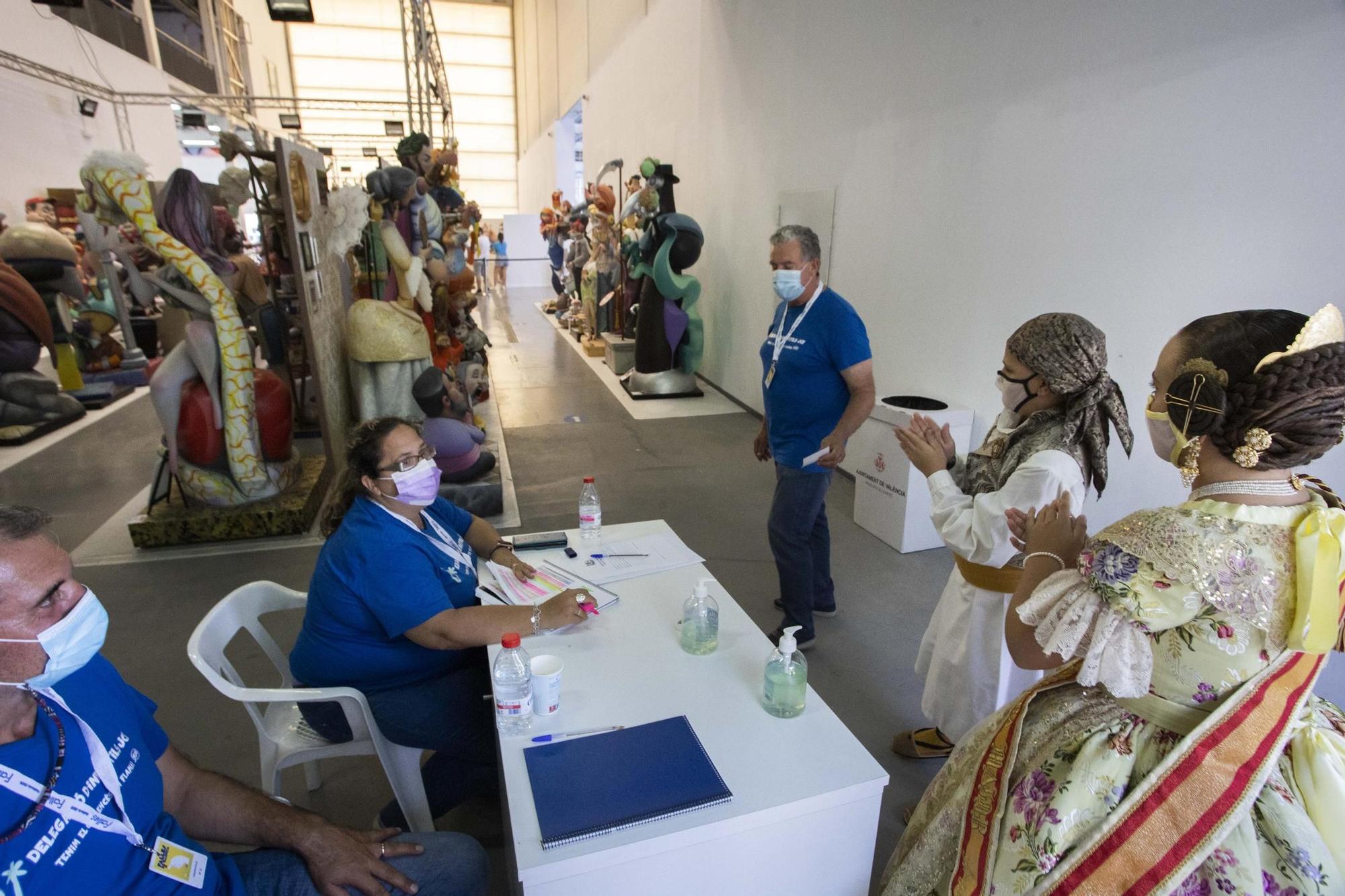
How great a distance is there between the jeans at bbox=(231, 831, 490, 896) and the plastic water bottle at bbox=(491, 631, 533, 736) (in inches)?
11.5

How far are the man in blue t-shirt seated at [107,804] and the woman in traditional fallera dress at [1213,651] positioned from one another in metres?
1.20

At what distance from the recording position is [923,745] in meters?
2.31

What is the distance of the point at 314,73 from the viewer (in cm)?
2127

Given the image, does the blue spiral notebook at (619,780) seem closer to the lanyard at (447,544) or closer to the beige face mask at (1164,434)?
the lanyard at (447,544)

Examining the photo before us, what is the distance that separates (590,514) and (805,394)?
0.95m

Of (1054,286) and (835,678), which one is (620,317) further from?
(835,678)

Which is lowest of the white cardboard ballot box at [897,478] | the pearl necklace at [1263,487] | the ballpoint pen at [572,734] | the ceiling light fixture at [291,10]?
the white cardboard ballot box at [897,478]

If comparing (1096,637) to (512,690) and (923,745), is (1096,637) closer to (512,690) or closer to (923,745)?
(512,690)

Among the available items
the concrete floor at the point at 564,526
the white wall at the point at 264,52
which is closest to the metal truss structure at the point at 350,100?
the concrete floor at the point at 564,526

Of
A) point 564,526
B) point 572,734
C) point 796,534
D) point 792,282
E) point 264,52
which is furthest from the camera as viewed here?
point 264,52

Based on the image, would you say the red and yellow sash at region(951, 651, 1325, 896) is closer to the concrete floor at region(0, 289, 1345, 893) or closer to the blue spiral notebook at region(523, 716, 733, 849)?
the blue spiral notebook at region(523, 716, 733, 849)

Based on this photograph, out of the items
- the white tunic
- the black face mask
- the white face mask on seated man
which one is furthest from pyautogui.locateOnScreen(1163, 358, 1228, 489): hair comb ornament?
the white face mask on seated man

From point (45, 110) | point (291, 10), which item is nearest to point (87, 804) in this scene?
point (291, 10)

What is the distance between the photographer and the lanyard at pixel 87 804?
1.01 metres
